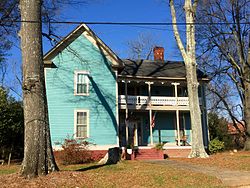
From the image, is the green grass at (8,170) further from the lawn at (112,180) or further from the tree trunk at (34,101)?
the tree trunk at (34,101)

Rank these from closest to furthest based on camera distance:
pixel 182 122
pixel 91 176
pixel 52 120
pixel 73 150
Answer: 1. pixel 91 176
2. pixel 73 150
3. pixel 52 120
4. pixel 182 122

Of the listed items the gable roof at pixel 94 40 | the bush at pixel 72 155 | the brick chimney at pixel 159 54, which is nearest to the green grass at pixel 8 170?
the bush at pixel 72 155

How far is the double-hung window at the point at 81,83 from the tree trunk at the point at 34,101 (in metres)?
10.6

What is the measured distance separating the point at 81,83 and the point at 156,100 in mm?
6140

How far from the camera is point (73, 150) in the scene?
1655 centimetres

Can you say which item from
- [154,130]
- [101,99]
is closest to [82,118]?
[101,99]

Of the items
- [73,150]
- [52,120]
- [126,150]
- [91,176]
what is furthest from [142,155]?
[91,176]

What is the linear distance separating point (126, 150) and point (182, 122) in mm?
7566

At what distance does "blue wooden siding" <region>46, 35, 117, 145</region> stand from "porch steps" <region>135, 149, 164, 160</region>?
6.36ft

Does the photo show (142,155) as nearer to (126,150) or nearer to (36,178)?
(126,150)

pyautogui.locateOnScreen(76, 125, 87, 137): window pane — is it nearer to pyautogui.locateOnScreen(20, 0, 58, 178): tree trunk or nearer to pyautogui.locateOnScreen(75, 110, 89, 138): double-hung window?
pyautogui.locateOnScreen(75, 110, 89, 138): double-hung window

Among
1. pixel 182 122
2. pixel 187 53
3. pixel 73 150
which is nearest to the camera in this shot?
pixel 73 150

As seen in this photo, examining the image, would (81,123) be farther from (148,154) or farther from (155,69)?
(155,69)

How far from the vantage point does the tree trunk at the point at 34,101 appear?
362 inches
